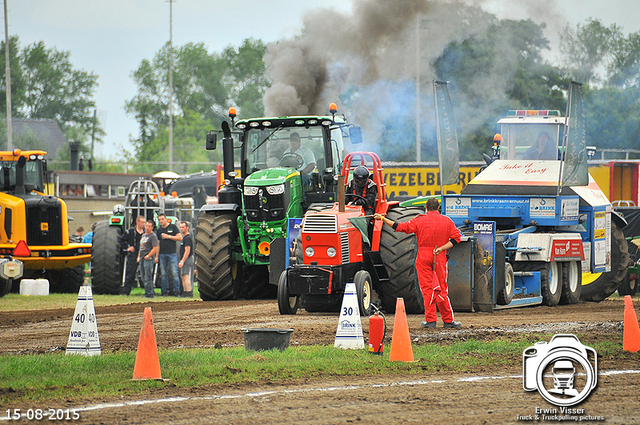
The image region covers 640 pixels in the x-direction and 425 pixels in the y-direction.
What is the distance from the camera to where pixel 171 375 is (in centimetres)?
803

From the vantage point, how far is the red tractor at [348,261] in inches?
486

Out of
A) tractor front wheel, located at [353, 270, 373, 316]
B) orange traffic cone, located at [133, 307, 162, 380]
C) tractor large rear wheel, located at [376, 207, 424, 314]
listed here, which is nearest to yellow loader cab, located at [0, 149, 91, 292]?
tractor large rear wheel, located at [376, 207, 424, 314]

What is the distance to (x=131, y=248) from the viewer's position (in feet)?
64.7

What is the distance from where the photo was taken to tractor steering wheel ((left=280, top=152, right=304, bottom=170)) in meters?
15.7

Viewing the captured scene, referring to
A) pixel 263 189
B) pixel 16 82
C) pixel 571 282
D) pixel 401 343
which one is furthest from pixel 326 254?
pixel 16 82

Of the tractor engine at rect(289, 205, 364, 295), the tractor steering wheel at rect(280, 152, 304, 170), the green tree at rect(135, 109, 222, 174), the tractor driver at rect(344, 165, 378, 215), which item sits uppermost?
the green tree at rect(135, 109, 222, 174)

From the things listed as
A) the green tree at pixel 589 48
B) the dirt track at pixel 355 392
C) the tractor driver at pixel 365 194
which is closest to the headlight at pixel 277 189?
the tractor driver at pixel 365 194

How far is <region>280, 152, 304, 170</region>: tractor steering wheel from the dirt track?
4256 millimetres

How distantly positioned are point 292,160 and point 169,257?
5410 millimetres

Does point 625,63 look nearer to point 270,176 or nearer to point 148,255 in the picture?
point 148,255

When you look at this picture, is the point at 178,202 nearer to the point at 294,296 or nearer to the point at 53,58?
the point at 294,296

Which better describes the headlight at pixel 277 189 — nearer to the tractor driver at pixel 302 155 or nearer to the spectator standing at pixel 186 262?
the tractor driver at pixel 302 155

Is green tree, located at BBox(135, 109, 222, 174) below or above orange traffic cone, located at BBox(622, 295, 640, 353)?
above

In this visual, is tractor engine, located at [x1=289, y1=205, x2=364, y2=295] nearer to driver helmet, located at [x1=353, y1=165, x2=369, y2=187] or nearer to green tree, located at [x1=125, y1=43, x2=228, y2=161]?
driver helmet, located at [x1=353, y1=165, x2=369, y2=187]
